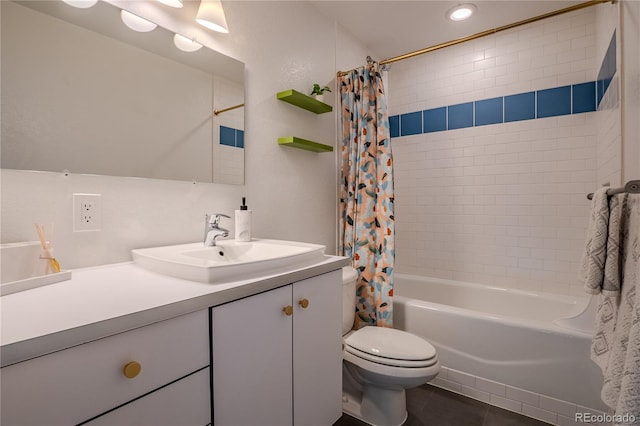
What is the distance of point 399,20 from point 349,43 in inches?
15.9

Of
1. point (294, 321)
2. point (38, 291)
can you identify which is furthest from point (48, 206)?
point (294, 321)

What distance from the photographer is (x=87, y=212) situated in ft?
3.54

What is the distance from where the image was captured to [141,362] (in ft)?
2.23

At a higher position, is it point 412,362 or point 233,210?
point 233,210

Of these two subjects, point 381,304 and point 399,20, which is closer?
point 381,304

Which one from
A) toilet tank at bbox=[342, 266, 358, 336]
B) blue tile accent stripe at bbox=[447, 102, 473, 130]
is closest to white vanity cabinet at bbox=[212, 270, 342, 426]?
toilet tank at bbox=[342, 266, 358, 336]

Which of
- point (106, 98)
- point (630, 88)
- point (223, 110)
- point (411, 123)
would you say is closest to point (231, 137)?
point (223, 110)

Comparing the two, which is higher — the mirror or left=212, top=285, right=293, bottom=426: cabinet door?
the mirror

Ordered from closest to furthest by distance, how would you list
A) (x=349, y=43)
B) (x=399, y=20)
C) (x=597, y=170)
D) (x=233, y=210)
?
1. (x=233, y=210)
2. (x=597, y=170)
3. (x=399, y=20)
4. (x=349, y=43)

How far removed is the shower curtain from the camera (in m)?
1.96

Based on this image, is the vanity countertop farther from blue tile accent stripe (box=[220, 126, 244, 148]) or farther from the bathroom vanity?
blue tile accent stripe (box=[220, 126, 244, 148])

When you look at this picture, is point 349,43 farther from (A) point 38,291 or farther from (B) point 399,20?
(A) point 38,291

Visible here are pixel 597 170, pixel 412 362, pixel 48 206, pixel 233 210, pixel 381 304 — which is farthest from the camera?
pixel 597 170

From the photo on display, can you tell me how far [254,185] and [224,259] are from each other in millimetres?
492
